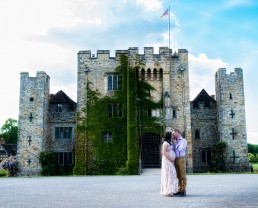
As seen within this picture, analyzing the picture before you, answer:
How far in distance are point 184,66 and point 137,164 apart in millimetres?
10467

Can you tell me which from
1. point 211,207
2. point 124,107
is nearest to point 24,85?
point 124,107

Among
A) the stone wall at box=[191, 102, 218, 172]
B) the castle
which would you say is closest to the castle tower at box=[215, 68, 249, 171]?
the castle

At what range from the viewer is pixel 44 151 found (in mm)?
34781

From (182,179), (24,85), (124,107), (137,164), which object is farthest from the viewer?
(24,85)

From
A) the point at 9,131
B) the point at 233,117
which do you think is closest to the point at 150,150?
the point at 233,117

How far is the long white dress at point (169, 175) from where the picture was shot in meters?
11.3

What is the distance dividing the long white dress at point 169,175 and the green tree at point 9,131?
221 ft

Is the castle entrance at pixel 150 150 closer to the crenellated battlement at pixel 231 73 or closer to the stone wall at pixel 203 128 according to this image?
the stone wall at pixel 203 128

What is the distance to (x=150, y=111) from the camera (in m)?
33.5

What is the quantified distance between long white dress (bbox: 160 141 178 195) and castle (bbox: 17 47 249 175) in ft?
69.1

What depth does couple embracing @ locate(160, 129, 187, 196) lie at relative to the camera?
11367 millimetres

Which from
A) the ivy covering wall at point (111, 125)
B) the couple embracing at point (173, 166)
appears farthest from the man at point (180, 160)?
the ivy covering wall at point (111, 125)

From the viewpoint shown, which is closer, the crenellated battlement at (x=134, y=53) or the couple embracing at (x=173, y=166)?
the couple embracing at (x=173, y=166)

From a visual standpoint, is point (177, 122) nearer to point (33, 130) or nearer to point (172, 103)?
point (172, 103)
